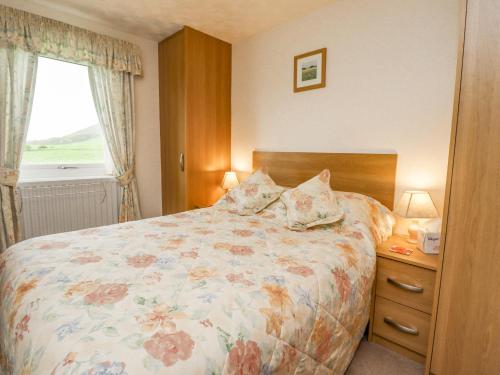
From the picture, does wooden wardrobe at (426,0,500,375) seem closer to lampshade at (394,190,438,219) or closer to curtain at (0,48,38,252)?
lampshade at (394,190,438,219)

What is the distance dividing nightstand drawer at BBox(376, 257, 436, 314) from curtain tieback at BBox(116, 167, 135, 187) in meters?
2.64

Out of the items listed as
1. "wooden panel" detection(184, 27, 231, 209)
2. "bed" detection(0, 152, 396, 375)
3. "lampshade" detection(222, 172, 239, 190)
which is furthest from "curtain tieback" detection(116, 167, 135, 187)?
"bed" detection(0, 152, 396, 375)

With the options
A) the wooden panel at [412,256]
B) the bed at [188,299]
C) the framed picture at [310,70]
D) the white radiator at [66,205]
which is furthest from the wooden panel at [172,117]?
the wooden panel at [412,256]

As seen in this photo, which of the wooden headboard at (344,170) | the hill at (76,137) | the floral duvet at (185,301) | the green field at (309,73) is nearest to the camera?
the floral duvet at (185,301)

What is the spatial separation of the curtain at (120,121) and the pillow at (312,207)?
1.95 m

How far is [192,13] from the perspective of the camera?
2590mm

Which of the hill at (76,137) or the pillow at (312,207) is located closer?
the pillow at (312,207)

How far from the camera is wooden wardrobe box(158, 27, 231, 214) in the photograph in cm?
296

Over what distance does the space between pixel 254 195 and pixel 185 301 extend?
4.72 feet

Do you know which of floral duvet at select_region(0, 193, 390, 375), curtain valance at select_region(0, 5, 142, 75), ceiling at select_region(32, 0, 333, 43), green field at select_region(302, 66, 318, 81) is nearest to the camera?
→ floral duvet at select_region(0, 193, 390, 375)

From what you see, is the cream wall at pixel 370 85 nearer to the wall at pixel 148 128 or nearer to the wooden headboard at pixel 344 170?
the wooden headboard at pixel 344 170

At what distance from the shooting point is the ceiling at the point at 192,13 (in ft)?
7.94

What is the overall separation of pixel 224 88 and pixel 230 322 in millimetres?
2922

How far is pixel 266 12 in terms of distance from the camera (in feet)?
8.42
